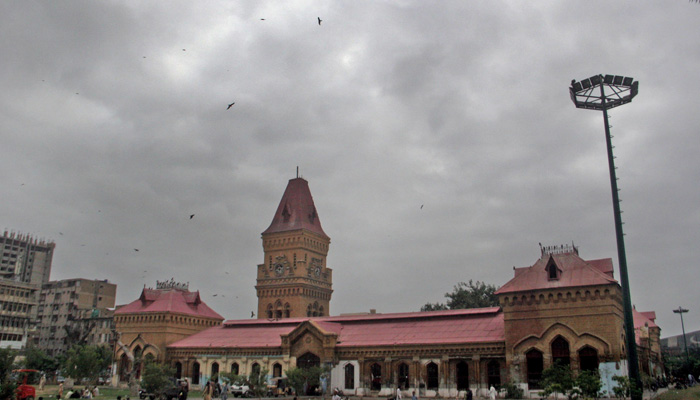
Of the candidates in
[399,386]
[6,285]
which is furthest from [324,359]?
[6,285]

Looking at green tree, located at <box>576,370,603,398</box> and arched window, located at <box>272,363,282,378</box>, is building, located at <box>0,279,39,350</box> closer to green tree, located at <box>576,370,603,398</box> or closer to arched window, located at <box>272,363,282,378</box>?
arched window, located at <box>272,363,282,378</box>

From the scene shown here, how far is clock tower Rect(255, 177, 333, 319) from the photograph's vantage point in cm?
6681

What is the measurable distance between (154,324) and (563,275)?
1487 inches

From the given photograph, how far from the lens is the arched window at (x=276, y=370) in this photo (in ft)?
157

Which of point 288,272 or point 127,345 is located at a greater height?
point 288,272

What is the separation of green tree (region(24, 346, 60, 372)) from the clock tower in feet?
75.6

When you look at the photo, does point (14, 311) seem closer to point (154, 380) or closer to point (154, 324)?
point (154, 324)

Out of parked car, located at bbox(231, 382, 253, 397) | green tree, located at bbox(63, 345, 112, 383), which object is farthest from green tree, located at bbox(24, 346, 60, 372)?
parked car, located at bbox(231, 382, 253, 397)

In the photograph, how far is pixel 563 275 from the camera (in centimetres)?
3794

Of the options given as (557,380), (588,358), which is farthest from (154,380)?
(588,358)

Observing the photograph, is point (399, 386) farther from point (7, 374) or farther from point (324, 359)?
point (7, 374)

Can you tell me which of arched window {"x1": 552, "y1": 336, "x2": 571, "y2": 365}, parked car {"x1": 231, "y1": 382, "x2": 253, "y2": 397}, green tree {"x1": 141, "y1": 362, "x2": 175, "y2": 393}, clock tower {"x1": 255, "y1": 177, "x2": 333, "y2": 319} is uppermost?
clock tower {"x1": 255, "y1": 177, "x2": 333, "y2": 319}

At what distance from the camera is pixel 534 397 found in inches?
1435

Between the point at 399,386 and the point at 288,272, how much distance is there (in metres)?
28.1
